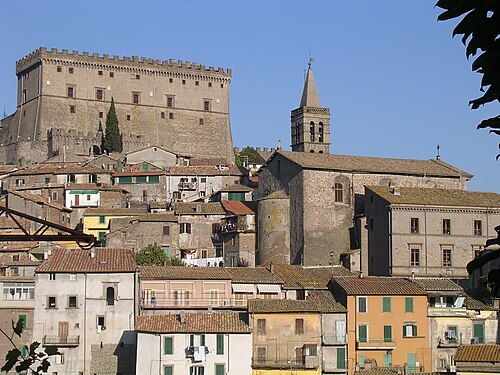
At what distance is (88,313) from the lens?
44156 mm

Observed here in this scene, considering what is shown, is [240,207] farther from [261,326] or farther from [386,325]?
[261,326]

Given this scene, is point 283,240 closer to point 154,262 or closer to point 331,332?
point 154,262

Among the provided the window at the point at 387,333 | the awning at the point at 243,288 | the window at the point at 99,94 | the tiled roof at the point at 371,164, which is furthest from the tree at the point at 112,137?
the window at the point at 387,333

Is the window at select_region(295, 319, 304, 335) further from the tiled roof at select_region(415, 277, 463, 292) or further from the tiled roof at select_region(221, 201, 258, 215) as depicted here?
the tiled roof at select_region(221, 201, 258, 215)

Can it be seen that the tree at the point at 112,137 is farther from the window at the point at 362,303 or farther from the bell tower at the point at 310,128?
the window at the point at 362,303

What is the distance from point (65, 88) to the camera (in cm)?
9300

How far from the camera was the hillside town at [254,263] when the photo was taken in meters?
42.7

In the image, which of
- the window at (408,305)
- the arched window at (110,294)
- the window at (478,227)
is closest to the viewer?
the arched window at (110,294)

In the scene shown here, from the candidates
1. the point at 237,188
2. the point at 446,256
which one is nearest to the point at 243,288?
the point at 446,256

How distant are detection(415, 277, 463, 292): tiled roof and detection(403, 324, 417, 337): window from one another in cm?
220

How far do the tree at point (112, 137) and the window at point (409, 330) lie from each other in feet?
153

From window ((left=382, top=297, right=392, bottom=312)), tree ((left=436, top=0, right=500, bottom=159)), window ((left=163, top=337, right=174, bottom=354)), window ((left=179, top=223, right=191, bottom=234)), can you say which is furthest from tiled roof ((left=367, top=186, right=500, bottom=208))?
tree ((left=436, top=0, right=500, bottom=159))

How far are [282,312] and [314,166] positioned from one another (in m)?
16.3

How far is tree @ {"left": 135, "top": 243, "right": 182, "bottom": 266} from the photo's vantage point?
54862mm
